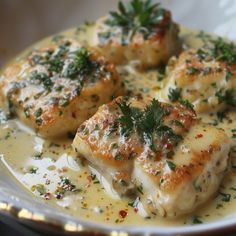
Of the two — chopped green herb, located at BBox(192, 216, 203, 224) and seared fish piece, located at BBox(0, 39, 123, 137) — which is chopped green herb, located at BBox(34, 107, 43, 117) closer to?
seared fish piece, located at BBox(0, 39, 123, 137)

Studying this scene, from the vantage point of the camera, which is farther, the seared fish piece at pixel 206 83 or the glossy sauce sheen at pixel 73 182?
the seared fish piece at pixel 206 83

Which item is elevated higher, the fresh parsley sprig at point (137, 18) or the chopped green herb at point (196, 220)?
the fresh parsley sprig at point (137, 18)

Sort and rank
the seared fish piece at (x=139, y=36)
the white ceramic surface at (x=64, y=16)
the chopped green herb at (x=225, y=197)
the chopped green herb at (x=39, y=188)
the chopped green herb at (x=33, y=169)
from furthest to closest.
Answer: the white ceramic surface at (x=64, y=16)
the seared fish piece at (x=139, y=36)
the chopped green herb at (x=33, y=169)
the chopped green herb at (x=39, y=188)
the chopped green herb at (x=225, y=197)

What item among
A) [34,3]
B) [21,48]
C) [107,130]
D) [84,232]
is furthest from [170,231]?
[34,3]

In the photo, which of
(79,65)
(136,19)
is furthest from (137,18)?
(79,65)

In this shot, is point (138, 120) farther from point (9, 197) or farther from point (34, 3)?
point (34, 3)

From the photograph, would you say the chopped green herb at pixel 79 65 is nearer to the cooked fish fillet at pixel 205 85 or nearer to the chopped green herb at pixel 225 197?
the cooked fish fillet at pixel 205 85

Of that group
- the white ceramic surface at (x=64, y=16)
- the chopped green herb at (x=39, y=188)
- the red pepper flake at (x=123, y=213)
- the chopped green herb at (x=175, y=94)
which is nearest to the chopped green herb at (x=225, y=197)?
the red pepper flake at (x=123, y=213)
